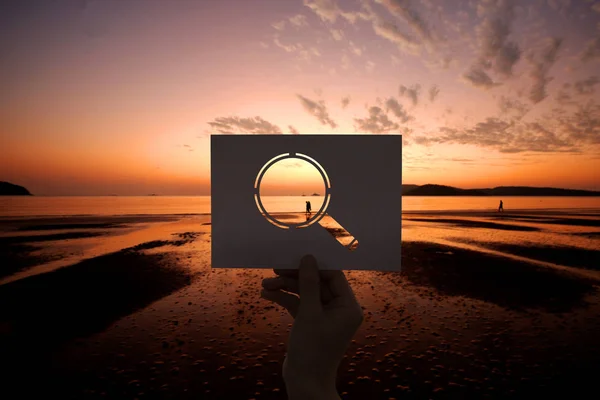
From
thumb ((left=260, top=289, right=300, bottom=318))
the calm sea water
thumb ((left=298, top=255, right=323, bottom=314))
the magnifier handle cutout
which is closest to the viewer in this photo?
thumb ((left=298, top=255, right=323, bottom=314))

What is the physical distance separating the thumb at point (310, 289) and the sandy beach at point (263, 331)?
4064mm

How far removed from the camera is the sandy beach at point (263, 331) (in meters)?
5.86

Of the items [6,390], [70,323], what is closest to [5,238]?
[70,323]

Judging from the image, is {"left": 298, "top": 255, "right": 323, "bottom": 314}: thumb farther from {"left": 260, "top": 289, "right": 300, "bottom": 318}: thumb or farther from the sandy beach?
the sandy beach

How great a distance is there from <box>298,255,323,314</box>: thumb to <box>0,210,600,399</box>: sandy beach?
13.3ft

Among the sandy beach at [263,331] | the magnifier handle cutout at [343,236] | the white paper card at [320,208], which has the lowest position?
the sandy beach at [263,331]

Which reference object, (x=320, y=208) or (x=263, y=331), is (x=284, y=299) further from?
(x=263, y=331)

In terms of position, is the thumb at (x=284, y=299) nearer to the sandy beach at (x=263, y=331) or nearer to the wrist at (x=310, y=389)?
the wrist at (x=310, y=389)

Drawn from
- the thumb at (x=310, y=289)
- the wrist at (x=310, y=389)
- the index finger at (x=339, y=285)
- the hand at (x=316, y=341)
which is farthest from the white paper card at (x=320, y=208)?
the wrist at (x=310, y=389)

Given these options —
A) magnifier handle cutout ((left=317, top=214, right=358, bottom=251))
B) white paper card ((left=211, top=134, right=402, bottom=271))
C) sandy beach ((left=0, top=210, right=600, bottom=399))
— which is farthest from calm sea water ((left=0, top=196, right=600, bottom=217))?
white paper card ((left=211, top=134, right=402, bottom=271))

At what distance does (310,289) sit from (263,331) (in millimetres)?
6005

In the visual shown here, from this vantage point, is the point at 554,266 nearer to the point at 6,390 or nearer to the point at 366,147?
the point at 366,147

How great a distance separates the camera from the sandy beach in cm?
586

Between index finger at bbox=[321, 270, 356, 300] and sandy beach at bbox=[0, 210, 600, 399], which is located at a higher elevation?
index finger at bbox=[321, 270, 356, 300]
